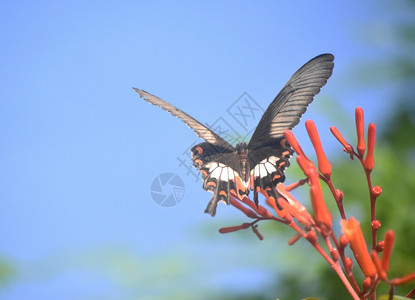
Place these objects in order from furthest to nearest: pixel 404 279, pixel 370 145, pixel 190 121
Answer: pixel 190 121 → pixel 370 145 → pixel 404 279

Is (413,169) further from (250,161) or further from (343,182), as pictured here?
(250,161)

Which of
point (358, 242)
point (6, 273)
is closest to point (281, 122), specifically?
point (358, 242)

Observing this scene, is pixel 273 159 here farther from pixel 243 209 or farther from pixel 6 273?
pixel 6 273

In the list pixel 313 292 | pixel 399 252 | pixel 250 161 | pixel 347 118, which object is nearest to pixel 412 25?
pixel 347 118

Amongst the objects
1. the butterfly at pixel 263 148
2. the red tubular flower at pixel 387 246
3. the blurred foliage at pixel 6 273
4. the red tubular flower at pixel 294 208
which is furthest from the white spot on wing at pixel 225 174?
the blurred foliage at pixel 6 273

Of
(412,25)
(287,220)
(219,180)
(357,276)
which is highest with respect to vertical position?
(412,25)

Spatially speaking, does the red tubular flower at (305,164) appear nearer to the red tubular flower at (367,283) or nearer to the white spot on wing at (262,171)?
the white spot on wing at (262,171)
